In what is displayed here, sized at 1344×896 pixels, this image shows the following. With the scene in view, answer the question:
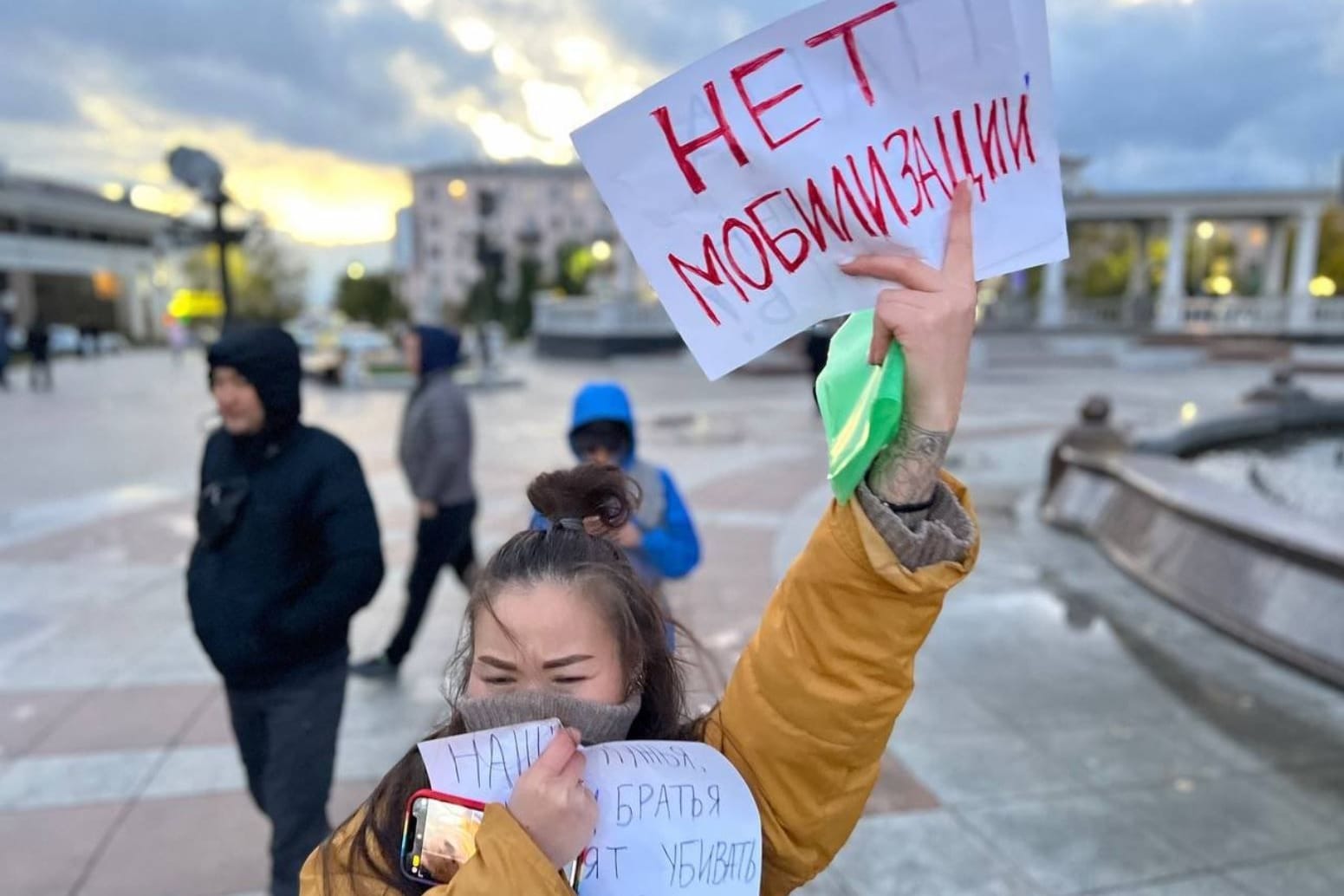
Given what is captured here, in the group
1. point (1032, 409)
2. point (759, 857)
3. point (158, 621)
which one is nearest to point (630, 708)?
point (759, 857)

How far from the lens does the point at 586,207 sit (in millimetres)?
89062

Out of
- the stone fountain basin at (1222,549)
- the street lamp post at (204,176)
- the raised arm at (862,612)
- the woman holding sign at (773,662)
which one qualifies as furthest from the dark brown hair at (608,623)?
the street lamp post at (204,176)

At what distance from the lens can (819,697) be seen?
1.17 m

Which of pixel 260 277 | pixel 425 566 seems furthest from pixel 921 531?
pixel 260 277

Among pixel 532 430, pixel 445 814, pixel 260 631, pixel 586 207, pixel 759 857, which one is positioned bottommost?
pixel 532 430

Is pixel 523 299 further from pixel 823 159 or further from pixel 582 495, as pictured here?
pixel 823 159

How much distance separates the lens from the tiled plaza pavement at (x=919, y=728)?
3031mm

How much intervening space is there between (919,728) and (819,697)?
3164 mm

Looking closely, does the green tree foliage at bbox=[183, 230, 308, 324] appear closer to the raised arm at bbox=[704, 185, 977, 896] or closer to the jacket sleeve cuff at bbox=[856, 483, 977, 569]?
the raised arm at bbox=[704, 185, 977, 896]

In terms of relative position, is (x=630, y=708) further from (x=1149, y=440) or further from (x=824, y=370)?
(x=1149, y=440)

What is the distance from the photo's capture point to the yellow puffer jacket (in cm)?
109

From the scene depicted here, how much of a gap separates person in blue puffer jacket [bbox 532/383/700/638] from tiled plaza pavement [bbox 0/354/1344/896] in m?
0.40

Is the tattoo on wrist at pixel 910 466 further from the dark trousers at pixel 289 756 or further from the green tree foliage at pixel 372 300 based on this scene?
the green tree foliage at pixel 372 300

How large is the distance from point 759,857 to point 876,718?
24cm
